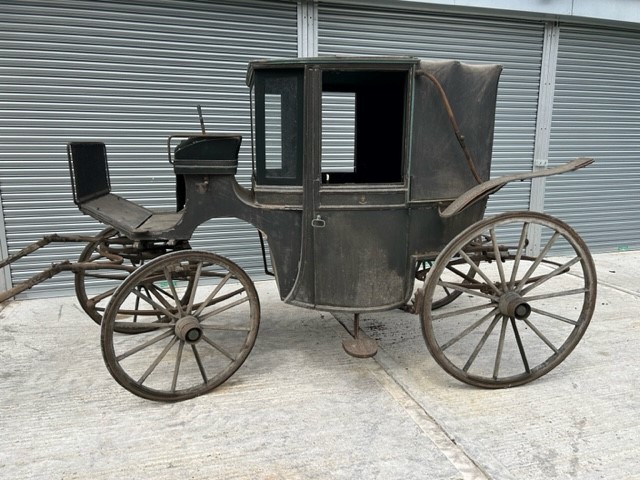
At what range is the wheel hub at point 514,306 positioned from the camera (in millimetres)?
2879

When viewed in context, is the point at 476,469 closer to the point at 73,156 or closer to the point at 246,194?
the point at 246,194

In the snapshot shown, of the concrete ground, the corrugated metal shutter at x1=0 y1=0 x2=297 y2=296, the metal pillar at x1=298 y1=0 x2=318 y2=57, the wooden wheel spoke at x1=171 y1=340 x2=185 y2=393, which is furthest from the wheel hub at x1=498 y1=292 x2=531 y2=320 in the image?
the metal pillar at x1=298 y1=0 x2=318 y2=57

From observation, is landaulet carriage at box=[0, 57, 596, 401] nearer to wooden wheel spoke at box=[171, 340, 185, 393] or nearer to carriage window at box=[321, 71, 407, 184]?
wooden wheel spoke at box=[171, 340, 185, 393]

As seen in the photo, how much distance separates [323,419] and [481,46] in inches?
198

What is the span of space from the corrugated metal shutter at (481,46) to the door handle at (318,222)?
A: 3160 mm

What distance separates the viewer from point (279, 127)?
9.44 feet

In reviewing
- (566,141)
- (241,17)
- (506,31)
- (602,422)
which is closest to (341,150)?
(241,17)

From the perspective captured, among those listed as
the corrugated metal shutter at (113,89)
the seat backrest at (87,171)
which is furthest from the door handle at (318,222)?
the corrugated metal shutter at (113,89)

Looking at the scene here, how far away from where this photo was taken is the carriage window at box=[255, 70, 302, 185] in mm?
2805

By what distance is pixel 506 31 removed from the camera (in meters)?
5.93

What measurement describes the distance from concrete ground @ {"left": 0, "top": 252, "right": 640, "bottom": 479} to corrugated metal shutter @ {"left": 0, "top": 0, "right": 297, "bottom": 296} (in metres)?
1.68

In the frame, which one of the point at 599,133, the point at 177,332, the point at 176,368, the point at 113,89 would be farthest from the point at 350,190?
the point at 599,133

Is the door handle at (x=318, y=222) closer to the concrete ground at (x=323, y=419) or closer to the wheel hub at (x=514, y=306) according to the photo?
the concrete ground at (x=323, y=419)

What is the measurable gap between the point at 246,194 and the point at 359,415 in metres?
1.54
